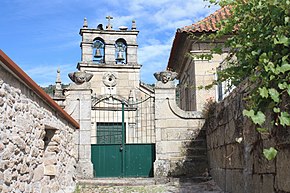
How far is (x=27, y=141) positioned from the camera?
503 cm

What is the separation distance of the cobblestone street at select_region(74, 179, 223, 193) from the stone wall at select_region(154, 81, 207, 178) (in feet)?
2.50

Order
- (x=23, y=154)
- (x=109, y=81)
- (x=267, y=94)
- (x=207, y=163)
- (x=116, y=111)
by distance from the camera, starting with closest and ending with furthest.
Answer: (x=267, y=94), (x=23, y=154), (x=207, y=163), (x=116, y=111), (x=109, y=81)

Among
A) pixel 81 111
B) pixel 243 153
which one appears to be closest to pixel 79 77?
pixel 81 111

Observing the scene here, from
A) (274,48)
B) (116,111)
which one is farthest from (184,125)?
(274,48)

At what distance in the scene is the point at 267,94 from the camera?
2.82 meters

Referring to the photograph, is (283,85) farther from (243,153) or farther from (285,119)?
(243,153)

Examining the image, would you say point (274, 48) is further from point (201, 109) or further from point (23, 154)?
point (201, 109)

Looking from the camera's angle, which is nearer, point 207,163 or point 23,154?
point 23,154

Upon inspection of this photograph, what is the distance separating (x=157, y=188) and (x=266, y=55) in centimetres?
592

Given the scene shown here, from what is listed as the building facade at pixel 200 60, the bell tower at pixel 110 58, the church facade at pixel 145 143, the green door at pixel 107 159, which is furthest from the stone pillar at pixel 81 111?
the bell tower at pixel 110 58

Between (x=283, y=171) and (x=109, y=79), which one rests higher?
(x=109, y=79)

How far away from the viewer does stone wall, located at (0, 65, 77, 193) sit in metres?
4.11

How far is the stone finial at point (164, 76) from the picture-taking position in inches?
393

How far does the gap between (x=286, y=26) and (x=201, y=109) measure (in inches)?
302
